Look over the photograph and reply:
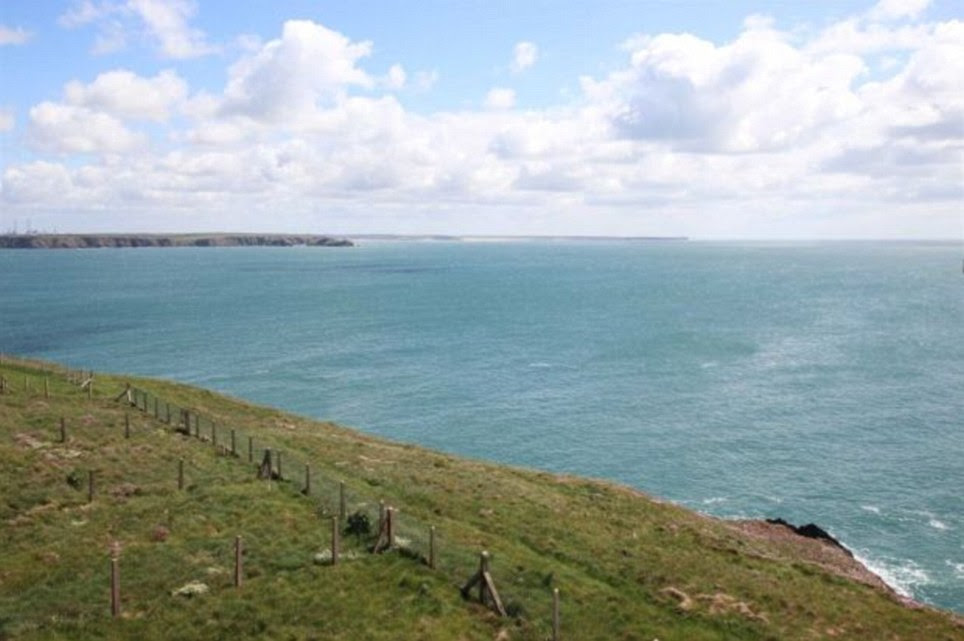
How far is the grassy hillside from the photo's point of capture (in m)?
26.9

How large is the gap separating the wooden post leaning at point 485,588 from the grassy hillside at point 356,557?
42 centimetres

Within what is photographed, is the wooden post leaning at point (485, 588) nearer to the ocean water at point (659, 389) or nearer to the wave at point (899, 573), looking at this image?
the wave at point (899, 573)

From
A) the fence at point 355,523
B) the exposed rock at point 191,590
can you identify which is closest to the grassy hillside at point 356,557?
→ the fence at point 355,523

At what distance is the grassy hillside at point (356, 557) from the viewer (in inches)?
1060

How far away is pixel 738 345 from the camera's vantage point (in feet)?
460

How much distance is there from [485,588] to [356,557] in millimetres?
6216

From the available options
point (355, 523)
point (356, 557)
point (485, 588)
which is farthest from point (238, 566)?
point (485, 588)

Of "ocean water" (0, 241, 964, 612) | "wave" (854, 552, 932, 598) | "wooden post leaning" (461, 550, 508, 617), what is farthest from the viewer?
"ocean water" (0, 241, 964, 612)

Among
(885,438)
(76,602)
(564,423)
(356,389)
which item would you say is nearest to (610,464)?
(564,423)

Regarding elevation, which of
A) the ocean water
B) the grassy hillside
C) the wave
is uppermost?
the grassy hillside

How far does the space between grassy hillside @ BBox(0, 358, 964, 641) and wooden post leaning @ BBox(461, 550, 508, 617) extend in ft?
1.38

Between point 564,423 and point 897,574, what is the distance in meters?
42.2

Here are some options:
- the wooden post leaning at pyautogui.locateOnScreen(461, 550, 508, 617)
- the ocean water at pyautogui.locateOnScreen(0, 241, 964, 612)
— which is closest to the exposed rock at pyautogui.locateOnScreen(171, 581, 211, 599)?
the wooden post leaning at pyautogui.locateOnScreen(461, 550, 508, 617)

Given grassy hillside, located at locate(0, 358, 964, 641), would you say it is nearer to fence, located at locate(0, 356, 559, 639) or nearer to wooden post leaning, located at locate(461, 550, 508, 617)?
fence, located at locate(0, 356, 559, 639)
